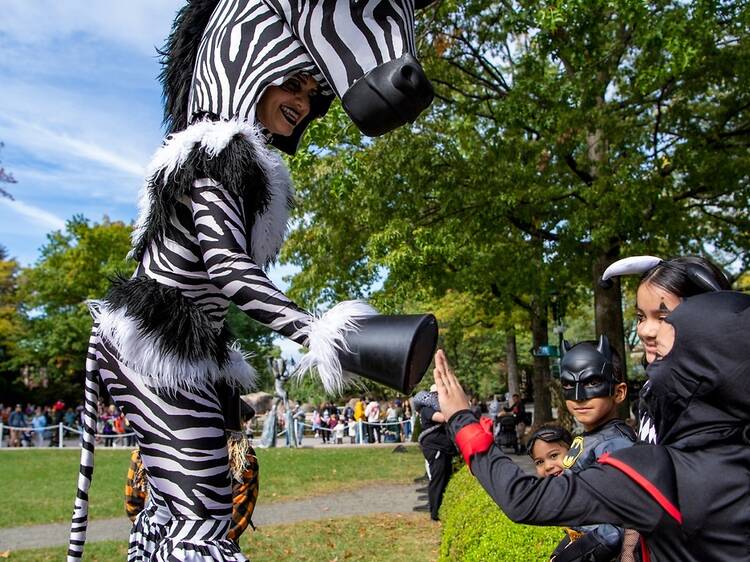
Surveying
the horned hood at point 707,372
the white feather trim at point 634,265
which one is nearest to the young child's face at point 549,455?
the white feather trim at point 634,265

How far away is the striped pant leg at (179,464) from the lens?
1973 millimetres

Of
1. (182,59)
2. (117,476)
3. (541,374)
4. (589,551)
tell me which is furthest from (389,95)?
(541,374)

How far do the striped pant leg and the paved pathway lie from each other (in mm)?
7646

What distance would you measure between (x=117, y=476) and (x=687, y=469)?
49.5 feet

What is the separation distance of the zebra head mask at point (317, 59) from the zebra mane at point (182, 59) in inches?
1.4

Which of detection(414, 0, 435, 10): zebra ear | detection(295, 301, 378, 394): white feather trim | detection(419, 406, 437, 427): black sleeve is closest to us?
detection(295, 301, 378, 394): white feather trim

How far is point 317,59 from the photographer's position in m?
2.07

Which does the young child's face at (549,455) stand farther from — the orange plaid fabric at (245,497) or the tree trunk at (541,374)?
the tree trunk at (541,374)

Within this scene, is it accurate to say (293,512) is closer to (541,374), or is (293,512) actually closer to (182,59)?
(182,59)

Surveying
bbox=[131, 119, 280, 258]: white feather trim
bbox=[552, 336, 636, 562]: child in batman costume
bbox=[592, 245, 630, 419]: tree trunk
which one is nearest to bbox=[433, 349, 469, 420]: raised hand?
bbox=[131, 119, 280, 258]: white feather trim

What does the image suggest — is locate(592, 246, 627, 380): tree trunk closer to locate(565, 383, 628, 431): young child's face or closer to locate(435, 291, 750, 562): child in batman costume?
locate(565, 383, 628, 431): young child's face

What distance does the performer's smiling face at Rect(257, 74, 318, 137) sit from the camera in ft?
7.20

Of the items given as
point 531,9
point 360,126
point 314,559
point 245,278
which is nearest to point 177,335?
point 245,278

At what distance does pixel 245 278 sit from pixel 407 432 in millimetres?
26482
